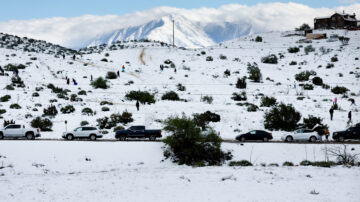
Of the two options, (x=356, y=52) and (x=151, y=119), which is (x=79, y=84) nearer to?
(x=151, y=119)

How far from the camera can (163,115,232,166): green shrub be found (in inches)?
1014

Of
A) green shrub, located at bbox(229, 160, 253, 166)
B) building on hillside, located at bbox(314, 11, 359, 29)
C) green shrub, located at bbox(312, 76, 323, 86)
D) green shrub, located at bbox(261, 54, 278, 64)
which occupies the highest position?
building on hillside, located at bbox(314, 11, 359, 29)

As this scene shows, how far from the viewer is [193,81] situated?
68.9m

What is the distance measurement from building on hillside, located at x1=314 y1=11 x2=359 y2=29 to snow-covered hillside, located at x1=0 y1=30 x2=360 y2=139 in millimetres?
11298

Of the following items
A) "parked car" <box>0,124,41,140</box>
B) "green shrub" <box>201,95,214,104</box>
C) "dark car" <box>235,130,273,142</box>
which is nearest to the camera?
"parked car" <box>0,124,41,140</box>

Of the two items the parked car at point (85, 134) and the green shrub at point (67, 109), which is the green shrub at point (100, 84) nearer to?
the green shrub at point (67, 109)

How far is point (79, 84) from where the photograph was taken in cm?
6347

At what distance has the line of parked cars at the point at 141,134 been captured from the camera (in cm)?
2984

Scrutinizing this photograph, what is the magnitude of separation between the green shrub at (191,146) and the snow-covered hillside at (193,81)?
850cm

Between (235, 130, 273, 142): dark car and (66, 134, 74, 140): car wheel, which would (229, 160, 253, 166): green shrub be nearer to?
(235, 130, 273, 142): dark car

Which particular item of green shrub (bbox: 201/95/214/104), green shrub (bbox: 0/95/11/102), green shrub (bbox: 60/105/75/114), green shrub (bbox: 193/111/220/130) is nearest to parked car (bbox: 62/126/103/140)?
green shrub (bbox: 193/111/220/130)

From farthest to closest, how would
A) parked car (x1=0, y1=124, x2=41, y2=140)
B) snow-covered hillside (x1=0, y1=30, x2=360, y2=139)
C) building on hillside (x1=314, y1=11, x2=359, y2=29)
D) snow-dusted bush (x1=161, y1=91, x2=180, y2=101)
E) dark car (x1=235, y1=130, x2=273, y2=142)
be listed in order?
building on hillside (x1=314, y1=11, x2=359, y2=29)
snow-dusted bush (x1=161, y1=91, x2=180, y2=101)
snow-covered hillside (x1=0, y1=30, x2=360, y2=139)
dark car (x1=235, y1=130, x2=273, y2=142)
parked car (x1=0, y1=124, x2=41, y2=140)

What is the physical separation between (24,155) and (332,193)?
20796 millimetres


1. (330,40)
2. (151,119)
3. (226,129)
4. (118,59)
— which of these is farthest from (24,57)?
(330,40)
